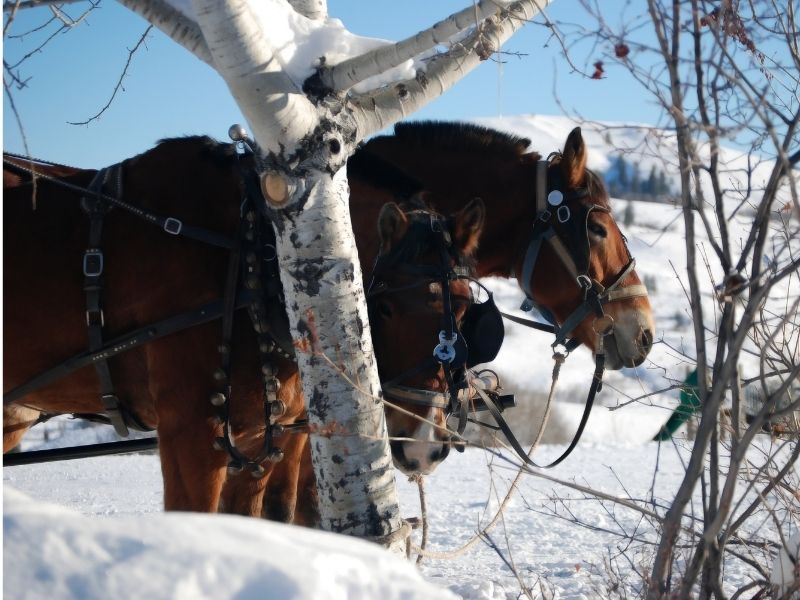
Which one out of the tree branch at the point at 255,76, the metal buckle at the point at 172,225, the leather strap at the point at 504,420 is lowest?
the leather strap at the point at 504,420

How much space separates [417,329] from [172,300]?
988 mm

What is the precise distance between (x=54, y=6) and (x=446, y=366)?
2.24m

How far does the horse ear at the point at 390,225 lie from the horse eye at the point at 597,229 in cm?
119

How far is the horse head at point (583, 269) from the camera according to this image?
166 inches

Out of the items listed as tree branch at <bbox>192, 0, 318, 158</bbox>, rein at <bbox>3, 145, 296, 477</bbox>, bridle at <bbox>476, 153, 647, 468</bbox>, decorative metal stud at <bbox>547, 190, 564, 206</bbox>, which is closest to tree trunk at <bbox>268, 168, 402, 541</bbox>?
tree branch at <bbox>192, 0, 318, 158</bbox>

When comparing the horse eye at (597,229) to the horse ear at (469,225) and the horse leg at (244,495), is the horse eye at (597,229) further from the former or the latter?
the horse leg at (244,495)

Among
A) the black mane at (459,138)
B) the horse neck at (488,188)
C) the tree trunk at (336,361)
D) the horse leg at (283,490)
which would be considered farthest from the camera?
the black mane at (459,138)

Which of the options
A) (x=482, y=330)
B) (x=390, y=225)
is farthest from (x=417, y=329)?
(x=390, y=225)

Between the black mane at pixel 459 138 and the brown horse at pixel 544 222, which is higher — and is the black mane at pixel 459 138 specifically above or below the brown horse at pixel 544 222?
above

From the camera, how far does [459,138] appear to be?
15.0ft

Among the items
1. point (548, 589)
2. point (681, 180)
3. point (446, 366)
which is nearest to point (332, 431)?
point (446, 366)

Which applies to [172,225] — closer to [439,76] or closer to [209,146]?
[209,146]

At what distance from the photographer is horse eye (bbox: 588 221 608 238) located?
169 inches

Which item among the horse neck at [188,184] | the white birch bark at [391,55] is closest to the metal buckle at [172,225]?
the horse neck at [188,184]
